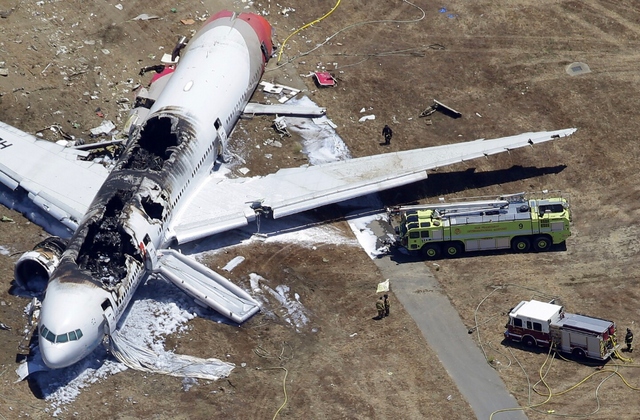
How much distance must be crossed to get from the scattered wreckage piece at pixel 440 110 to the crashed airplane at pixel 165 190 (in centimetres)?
920

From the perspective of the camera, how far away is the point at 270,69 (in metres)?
66.1

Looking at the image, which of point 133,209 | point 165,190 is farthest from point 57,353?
point 165,190

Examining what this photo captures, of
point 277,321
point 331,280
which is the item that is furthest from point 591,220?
point 277,321

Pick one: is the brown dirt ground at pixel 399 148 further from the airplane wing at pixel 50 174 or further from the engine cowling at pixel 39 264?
the airplane wing at pixel 50 174

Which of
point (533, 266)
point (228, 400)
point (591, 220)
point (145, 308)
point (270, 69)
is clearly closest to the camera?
point (228, 400)

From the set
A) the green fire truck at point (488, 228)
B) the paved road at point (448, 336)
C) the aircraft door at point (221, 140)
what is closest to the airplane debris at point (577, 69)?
the green fire truck at point (488, 228)

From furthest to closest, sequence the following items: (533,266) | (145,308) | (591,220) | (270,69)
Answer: (270,69), (591,220), (533,266), (145,308)

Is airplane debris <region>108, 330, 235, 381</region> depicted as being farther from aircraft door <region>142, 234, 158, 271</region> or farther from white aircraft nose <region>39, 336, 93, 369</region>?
aircraft door <region>142, 234, 158, 271</region>

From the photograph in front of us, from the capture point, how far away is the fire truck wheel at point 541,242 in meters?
49.1

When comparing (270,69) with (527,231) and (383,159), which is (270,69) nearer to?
(383,159)

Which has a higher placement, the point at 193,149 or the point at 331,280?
the point at 193,149

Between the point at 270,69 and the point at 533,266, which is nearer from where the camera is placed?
the point at 533,266

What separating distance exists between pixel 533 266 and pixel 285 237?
45.3ft

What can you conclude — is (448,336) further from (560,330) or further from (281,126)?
(281,126)
